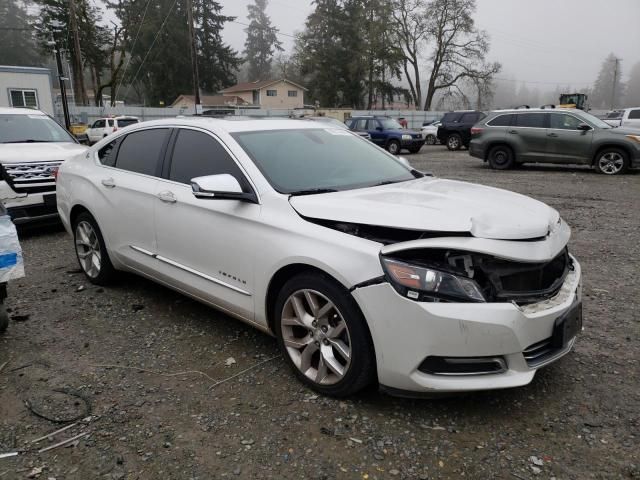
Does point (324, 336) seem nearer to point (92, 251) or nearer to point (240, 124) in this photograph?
point (240, 124)

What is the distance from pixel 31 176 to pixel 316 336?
19.0 feet

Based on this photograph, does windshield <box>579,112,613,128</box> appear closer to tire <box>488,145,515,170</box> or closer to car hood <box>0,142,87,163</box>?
tire <box>488,145,515,170</box>

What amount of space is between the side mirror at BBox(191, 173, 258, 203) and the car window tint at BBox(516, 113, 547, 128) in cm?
1227

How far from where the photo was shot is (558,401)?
2.90 m

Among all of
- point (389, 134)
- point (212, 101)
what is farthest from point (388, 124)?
point (212, 101)

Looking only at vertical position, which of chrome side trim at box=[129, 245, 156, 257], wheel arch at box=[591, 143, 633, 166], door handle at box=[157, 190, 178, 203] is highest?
door handle at box=[157, 190, 178, 203]

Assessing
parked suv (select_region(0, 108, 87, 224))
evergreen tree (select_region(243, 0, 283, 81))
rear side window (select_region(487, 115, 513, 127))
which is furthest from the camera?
evergreen tree (select_region(243, 0, 283, 81))

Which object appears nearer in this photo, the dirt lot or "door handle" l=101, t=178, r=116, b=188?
the dirt lot

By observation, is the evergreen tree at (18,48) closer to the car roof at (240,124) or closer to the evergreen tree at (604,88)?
the car roof at (240,124)

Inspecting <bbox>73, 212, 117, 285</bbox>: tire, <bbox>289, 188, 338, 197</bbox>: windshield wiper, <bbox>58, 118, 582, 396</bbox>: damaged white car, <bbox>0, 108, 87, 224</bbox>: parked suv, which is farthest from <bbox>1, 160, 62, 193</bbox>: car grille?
<bbox>289, 188, 338, 197</bbox>: windshield wiper

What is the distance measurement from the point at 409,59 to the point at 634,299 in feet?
174

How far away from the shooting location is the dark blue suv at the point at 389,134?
20.6m

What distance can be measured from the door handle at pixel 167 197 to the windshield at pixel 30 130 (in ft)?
17.7

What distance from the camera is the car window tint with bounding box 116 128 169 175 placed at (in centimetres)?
421
